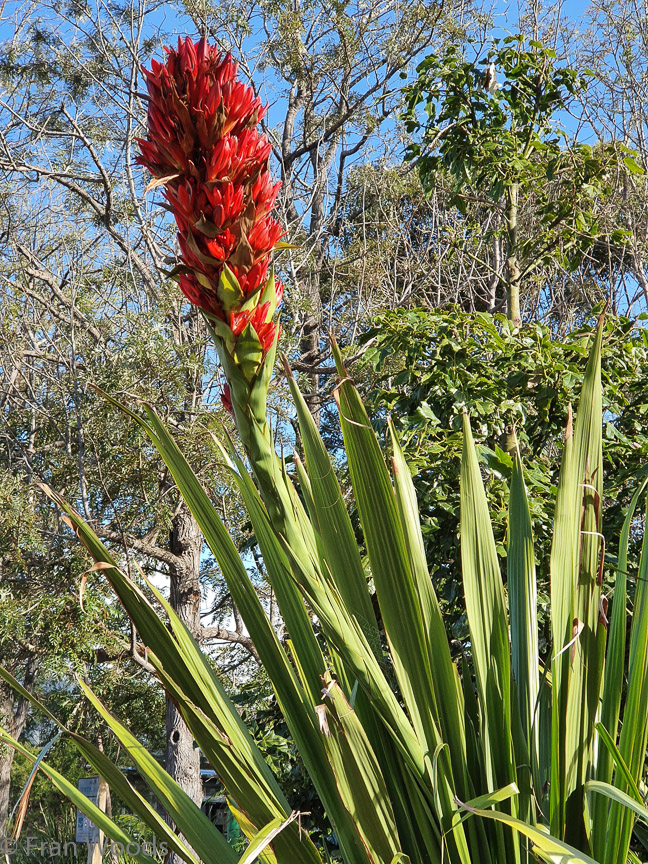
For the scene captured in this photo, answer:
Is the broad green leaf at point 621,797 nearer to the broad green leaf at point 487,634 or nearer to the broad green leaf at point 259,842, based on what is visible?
the broad green leaf at point 487,634

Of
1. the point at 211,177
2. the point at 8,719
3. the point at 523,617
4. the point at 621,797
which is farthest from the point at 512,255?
the point at 8,719

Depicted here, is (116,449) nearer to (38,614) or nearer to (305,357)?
(38,614)

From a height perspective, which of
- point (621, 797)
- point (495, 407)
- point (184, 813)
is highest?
point (495, 407)

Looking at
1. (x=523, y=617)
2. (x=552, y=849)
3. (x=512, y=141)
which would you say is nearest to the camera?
(x=552, y=849)

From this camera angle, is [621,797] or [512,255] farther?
[512,255]

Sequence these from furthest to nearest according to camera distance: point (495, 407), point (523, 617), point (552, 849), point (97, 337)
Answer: point (97, 337), point (495, 407), point (523, 617), point (552, 849)

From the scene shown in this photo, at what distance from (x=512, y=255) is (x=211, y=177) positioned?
3017 mm

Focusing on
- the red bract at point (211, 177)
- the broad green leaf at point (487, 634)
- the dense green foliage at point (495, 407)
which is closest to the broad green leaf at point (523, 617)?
the broad green leaf at point (487, 634)

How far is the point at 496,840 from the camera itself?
40.0 inches

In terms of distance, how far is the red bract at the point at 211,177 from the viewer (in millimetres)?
764

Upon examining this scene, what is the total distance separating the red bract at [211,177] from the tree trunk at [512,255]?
2.86 metres

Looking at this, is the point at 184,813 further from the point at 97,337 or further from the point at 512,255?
the point at 97,337

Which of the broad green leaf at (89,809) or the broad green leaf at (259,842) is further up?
the broad green leaf at (259,842)

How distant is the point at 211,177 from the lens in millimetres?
766
